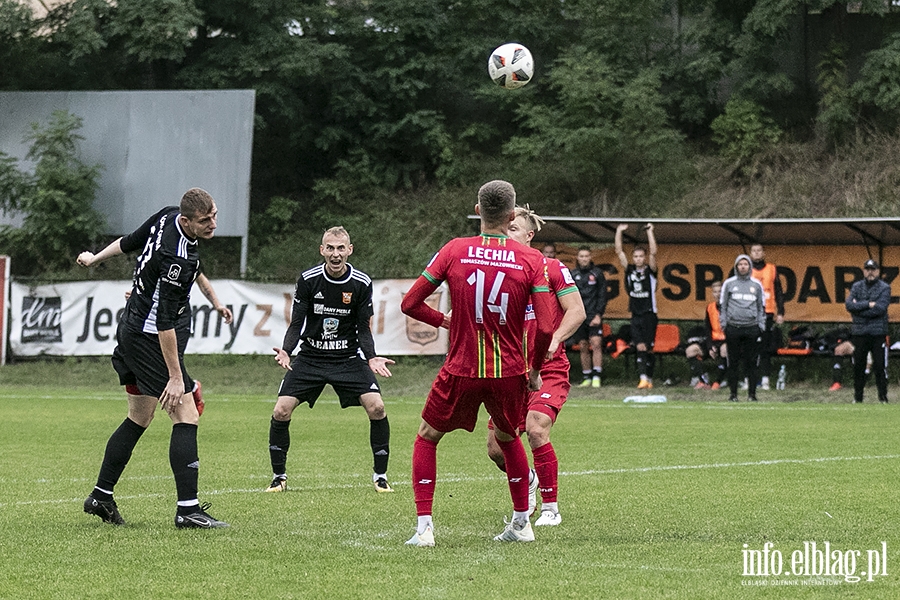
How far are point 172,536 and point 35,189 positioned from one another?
22163mm

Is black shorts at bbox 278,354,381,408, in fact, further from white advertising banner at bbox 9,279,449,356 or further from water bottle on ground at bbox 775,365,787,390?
water bottle on ground at bbox 775,365,787,390

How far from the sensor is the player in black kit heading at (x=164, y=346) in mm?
6566

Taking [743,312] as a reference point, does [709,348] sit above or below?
below

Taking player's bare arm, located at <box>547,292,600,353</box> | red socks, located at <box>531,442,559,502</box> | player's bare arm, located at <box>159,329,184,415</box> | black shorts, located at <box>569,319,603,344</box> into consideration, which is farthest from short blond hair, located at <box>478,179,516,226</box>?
black shorts, located at <box>569,319,603,344</box>

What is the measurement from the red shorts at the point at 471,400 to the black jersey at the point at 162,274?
1.61 m

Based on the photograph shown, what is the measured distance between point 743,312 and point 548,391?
1021 cm

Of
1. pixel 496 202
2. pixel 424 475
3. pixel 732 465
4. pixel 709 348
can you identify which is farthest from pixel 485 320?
pixel 709 348

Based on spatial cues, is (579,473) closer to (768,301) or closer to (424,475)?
(424,475)

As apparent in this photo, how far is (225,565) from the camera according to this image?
5.46 meters

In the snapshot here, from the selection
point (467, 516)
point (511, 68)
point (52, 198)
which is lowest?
point (467, 516)

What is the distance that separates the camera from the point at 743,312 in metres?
17.0

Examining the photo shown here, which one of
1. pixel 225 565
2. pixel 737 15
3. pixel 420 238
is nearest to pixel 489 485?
pixel 225 565

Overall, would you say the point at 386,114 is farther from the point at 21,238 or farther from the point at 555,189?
the point at 21,238

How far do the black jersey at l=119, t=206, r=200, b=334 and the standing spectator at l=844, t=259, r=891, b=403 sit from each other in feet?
40.8
